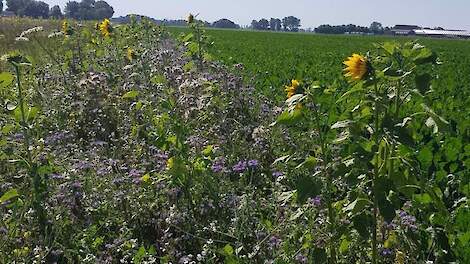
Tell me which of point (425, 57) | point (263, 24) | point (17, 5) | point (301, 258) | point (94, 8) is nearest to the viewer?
point (425, 57)

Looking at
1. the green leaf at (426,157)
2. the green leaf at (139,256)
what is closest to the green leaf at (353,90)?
the green leaf at (139,256)

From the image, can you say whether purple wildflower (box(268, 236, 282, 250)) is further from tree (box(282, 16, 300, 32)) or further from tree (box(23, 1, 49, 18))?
tree (box(282, 16, 300, 32))

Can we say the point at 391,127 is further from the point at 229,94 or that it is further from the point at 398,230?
the point at 229,94

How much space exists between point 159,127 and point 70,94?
2.42 m

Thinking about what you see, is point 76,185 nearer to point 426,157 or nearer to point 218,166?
point 218,166

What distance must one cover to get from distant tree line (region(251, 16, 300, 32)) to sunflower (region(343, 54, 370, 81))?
133 meters

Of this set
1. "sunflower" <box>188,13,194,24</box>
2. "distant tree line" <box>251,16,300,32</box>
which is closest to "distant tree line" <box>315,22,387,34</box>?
"distant tree line" <box>251,16,300,32</box>

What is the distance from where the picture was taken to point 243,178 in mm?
3797

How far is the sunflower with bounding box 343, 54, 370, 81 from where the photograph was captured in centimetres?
212

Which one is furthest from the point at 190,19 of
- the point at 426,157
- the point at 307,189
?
the point at 307,189

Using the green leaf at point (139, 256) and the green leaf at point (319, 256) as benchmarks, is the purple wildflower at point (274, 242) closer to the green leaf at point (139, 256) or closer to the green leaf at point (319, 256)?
the green leaf at point (319, 256)

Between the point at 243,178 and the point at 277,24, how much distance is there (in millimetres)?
140387

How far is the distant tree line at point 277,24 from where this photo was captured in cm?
13538

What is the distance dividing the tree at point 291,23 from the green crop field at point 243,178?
140388 millimetres
